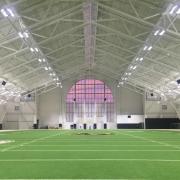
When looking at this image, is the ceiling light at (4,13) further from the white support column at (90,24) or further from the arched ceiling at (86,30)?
the white support column at (90,24)

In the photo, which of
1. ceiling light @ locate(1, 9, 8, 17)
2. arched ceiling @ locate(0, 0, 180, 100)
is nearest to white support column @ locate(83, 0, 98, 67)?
arched ceiling @ locate(0, 0, 180, 100)

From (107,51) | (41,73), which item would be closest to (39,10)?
(107,51)

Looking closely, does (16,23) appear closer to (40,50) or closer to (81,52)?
(40,50)

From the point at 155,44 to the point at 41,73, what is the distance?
66.4 feet

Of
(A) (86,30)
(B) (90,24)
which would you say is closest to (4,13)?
(B) (90,24)

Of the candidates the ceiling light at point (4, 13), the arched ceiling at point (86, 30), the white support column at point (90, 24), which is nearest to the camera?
the ceiling light at point (4, 13)

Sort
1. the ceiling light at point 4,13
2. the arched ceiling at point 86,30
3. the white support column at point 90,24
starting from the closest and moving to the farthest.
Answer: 1. the ceiling light at point 4,13
2. the arched ceiling at point 86,30
3. the white support column at point 90,24

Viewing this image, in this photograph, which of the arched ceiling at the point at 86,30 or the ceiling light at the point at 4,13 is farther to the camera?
the arched ceiling at the point at 86,30

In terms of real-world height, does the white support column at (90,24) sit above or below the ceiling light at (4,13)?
above

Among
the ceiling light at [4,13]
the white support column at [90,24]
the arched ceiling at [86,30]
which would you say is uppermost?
the white support column at [90,24]

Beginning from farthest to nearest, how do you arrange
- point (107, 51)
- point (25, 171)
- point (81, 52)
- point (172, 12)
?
point (81, 52) → point (107, 51) → point (172, 12) → point (25, 171)

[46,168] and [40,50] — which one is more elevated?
[40,50]

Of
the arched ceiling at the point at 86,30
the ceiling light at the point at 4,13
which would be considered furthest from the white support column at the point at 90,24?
the ceiling light at the point at 4,13

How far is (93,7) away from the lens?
26062 millimetres
